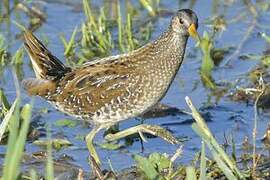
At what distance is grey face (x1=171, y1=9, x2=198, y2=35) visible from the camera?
682 cm

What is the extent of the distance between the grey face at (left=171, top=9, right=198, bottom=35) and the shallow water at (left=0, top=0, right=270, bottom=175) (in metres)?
0.86

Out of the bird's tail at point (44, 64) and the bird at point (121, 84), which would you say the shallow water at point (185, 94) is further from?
the bird's tail at point (44, 64)

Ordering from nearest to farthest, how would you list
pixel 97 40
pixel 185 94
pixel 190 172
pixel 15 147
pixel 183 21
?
pixel 15 147, pixel 190 172, pixel 183 21, pixel 185 94, pixel 97 40

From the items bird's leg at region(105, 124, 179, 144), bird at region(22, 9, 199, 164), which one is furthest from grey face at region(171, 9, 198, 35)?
bird's leg at region(105, 124, 179, 144)

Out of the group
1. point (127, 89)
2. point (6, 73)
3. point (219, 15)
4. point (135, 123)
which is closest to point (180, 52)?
point (127, 89)

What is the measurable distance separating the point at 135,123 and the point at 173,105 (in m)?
0.40

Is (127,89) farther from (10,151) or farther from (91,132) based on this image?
(10,151)

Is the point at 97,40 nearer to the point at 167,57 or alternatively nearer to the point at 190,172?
the point at 167,57

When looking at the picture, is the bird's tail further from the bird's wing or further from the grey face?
the grey face

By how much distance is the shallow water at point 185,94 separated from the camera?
7113 millimetres

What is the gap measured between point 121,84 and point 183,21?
60 cm

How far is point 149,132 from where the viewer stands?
686 cm

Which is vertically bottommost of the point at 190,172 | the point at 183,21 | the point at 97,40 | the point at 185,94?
the point at 185,94

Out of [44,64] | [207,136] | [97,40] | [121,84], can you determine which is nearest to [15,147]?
[207,136]
